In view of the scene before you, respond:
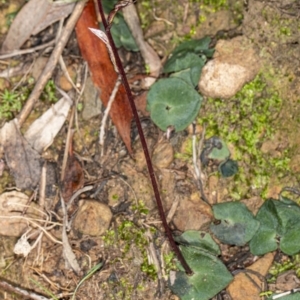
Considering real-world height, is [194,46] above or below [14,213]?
above

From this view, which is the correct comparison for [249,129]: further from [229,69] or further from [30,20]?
[30,20]

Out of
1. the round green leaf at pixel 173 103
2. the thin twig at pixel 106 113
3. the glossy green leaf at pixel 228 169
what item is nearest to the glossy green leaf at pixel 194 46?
the round green leaf at pixel 173 103

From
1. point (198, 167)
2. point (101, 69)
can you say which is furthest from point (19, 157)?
point (198, 167)

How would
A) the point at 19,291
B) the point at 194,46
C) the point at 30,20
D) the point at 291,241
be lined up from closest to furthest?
the point at 291,241 < the point at 19,291 < the point at 194,46 < the point at 30,20

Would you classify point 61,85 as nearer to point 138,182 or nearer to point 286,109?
point 138,182

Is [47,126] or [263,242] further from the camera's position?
[47,126]

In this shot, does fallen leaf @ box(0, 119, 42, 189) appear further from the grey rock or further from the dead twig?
the grey rock

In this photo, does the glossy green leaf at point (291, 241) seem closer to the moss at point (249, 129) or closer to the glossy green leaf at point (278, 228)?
the glossy green leaf at point (278, 228)
